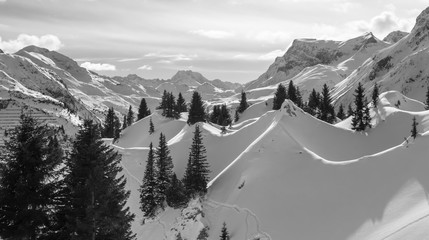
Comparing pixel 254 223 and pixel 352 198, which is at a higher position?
pixel 352 198

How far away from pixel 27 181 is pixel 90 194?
443 cm

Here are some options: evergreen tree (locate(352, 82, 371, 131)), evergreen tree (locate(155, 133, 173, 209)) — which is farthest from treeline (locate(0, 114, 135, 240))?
evergreen tree (locate(352, 82, 371, 131))

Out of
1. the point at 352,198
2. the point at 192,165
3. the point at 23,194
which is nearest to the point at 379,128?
the point at 352,198

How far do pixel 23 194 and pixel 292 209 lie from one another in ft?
144

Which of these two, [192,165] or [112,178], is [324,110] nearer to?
[192,165]

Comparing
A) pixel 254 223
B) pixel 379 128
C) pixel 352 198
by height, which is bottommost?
pixel 254 223

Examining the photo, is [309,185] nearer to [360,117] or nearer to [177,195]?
[177,195]

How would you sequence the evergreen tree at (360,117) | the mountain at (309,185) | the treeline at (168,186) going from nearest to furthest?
the mountain at (309,185), the treeline at (168,186), the evergreen tree at (360,117)

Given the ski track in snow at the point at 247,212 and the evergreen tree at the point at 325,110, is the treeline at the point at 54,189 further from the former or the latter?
the evergreen tree at the point at 325,110

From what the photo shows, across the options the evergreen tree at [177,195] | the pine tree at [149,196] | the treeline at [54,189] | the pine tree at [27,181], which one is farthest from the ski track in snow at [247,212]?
the pine tree at [27,181]

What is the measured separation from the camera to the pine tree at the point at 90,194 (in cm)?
2314

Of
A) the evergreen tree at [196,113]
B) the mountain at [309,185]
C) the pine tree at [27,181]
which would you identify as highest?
the pine tree at [27,181]

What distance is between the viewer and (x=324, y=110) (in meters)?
119

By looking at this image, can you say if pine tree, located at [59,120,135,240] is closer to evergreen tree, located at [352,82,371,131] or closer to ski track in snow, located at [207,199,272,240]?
ski track in snow, located at [207,199,272,240]
